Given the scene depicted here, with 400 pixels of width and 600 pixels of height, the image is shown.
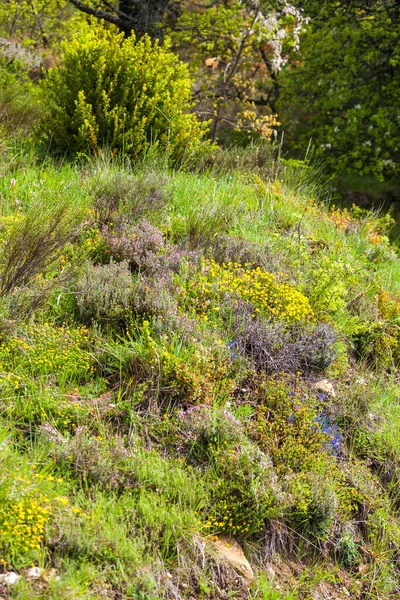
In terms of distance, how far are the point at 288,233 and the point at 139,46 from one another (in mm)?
2650

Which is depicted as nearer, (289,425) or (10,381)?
(10,381)

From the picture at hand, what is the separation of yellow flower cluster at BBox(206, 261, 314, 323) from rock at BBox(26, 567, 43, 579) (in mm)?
2249

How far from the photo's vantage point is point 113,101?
20.7 feet

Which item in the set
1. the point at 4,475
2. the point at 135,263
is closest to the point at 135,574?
the point at 4,475

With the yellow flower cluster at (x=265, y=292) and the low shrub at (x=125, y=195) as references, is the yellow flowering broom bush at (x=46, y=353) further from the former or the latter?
the low shrub at (x=125, y=195)

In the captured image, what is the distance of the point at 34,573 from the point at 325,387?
233cm

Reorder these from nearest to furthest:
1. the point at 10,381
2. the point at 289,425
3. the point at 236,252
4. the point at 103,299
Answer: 1. the point at 10,381
2. the point at 289,425
3. the point at 103,299
4. the point at 236,252

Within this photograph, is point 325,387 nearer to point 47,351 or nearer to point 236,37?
point 47,351

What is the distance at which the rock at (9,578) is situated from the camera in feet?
8.48

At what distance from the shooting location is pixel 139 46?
263 inches

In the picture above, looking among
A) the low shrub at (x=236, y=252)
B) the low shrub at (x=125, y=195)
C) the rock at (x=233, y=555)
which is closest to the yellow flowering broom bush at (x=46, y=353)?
the rock at (x=233, y=555)

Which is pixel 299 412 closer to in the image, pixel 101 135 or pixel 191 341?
pixel 191 341

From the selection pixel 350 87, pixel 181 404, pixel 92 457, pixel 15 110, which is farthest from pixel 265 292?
pixel 350 87

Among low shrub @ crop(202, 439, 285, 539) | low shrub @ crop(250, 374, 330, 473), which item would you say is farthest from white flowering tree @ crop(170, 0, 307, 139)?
low shrub @ crop(202, 439, 285, 539)
